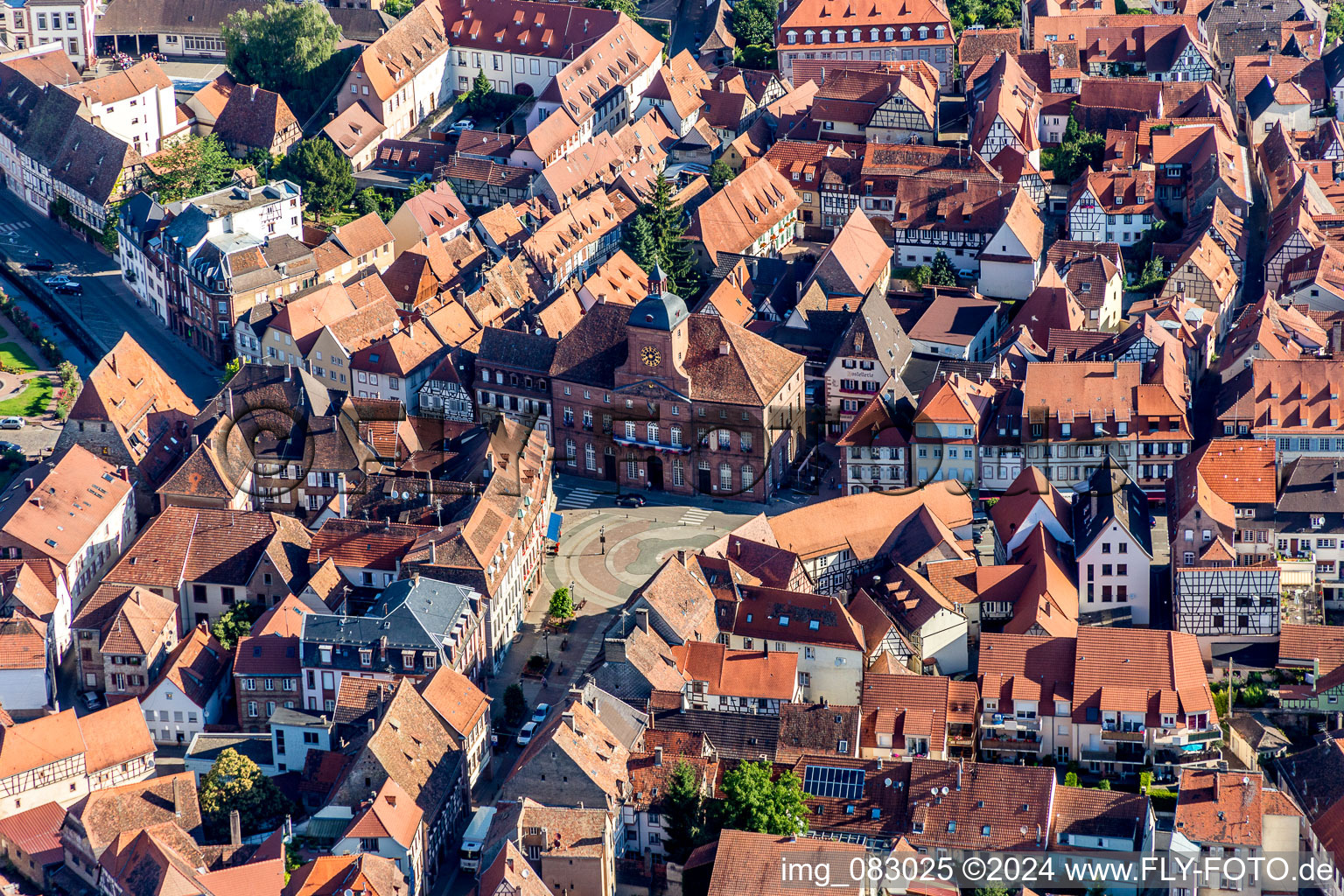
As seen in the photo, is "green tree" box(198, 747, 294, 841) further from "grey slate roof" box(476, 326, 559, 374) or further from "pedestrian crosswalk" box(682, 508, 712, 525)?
"grey slate roof" box(476, 326, 559, 374)

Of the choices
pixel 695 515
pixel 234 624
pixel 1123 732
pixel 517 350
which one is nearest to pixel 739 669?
pixel 1123 732

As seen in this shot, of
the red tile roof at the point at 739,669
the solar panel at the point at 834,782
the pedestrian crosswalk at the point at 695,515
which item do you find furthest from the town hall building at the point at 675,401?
the solar panel at the point at 834,782

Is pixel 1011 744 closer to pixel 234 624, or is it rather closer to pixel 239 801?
pixel 239 801

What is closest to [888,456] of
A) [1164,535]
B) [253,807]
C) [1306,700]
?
[1164,535]

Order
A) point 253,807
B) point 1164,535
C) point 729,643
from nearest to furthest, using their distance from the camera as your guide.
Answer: point 253,807 → point 729,643 → point 1164,535

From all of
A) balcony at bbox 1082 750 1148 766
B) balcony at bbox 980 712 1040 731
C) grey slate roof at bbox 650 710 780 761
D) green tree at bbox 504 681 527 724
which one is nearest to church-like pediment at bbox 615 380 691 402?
green tree at bbox 504 681 527 724

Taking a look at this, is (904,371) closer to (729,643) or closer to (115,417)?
(729,643)
